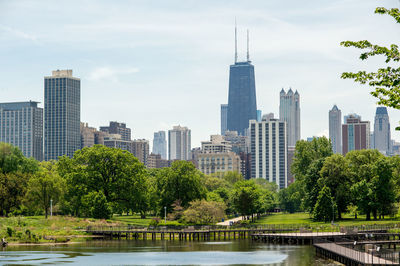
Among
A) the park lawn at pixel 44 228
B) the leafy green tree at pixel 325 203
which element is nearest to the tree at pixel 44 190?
the park lawn at pixel 44 228

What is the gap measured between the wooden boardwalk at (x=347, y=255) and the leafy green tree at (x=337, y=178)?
45.0m

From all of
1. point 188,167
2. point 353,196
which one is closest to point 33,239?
point 188,167

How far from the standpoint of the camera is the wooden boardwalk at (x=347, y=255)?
5388 cm

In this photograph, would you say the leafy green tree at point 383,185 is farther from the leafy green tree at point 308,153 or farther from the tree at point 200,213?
the tree at point 200,213

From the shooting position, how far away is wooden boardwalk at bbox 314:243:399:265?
53875mm

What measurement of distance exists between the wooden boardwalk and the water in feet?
4.79

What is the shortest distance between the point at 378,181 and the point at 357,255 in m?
Answer: 56.8

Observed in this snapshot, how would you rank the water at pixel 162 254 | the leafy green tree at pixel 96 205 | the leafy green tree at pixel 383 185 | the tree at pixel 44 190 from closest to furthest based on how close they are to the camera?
the water at pixel 162 254
the leafy green tree at pixel 96 205
the leafy green tree at pixel 383 185
the tree at pixel 44 190

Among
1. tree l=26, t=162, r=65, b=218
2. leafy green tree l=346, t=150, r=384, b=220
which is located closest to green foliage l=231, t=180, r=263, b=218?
leafy green tree l=346, t=150, r=384, b=220

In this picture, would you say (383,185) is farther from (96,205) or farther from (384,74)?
(384,74)

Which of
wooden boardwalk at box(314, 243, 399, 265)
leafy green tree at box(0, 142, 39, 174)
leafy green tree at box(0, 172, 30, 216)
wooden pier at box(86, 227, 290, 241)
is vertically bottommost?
wooden pier at box(86, 227, 290, 241)

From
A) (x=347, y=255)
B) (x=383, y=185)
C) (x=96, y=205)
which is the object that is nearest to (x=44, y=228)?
(x=96, y=205)

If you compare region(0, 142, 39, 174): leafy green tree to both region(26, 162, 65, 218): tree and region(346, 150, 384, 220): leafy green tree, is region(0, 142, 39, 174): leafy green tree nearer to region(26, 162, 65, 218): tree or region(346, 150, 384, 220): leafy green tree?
region(26, 162, 65, 218): tree

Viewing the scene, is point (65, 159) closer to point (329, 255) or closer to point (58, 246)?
point (58, 246)
